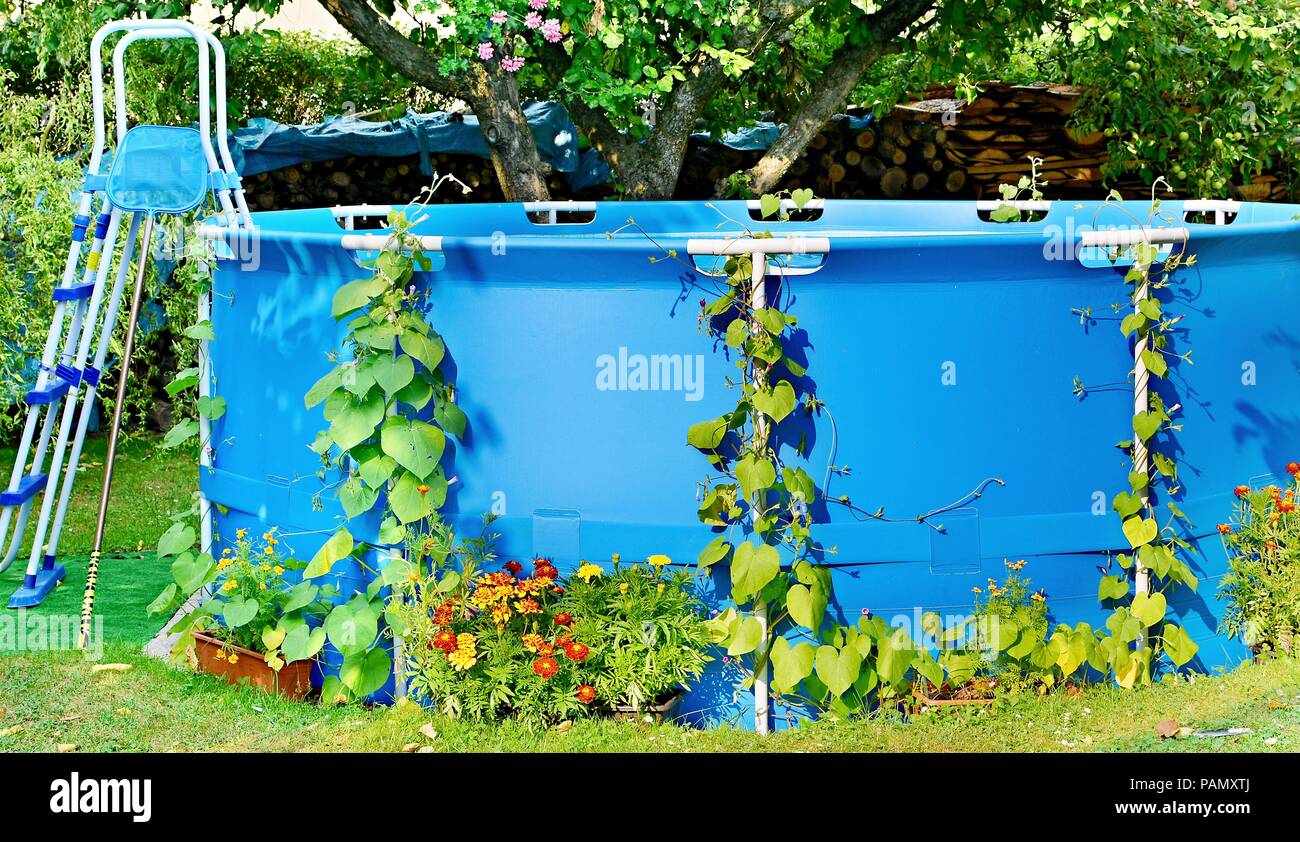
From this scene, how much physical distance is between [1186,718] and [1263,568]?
65 centimetres

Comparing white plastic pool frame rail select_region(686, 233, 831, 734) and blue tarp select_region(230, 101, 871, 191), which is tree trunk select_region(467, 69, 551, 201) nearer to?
blue tarp select_region(230, 101, 871, 191)

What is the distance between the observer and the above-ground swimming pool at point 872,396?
3.83 m

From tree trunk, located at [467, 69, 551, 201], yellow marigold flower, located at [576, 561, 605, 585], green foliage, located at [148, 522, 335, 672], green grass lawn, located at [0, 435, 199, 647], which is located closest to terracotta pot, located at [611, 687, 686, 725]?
yellow marigold flower, located at [576, 561, 605, 585]

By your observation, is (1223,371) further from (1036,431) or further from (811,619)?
(811,619)

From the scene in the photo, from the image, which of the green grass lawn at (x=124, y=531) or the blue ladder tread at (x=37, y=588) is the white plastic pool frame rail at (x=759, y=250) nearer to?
the green grass lawn at (x=124, y=531)

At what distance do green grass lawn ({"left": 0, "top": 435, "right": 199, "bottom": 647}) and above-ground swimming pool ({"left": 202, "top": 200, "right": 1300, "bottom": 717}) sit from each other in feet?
5.87

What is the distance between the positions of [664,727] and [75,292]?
3.00 metres

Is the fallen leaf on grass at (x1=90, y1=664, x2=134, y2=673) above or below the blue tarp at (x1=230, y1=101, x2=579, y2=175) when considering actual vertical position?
below

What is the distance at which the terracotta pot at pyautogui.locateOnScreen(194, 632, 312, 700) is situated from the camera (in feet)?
13.9

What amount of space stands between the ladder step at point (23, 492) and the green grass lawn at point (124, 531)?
1.34 ft

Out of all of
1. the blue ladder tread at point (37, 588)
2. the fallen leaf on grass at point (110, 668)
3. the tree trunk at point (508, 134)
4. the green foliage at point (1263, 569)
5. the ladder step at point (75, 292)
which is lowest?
the fallen leaf on grass at point (110, 668)

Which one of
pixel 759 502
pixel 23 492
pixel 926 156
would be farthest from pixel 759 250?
pixel 926 156

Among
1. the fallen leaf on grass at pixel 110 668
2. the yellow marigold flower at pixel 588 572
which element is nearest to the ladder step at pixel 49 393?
the fallen leaf on grass at pixel 110 668
